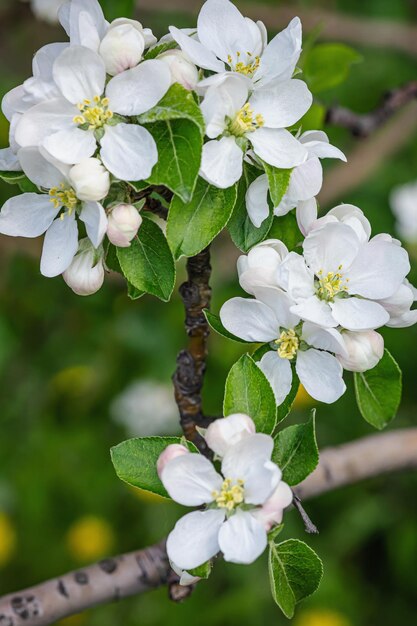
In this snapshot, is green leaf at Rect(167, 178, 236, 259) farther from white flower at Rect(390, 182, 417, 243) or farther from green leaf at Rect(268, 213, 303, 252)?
white flower at Rect(390, 182, 417, 243)

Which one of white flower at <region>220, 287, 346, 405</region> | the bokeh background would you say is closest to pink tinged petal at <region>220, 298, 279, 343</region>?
white flower at <region>220, 287, 346, 405</region>

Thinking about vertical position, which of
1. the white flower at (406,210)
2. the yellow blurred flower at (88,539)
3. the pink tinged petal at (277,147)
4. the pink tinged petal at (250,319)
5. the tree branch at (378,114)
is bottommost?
the yellow blurred flower at (88,539)

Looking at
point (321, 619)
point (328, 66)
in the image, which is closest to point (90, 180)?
point (328, 66)

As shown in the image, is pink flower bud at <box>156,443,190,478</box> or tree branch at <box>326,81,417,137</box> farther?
tree branch at <box>326,81,417,137</box>

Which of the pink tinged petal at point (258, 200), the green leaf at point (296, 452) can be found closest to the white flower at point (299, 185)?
the pink tinged petal at point (258, 200)

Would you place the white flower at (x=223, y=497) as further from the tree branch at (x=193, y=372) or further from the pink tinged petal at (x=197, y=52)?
the pink tinged petal at (x=197, y=52)

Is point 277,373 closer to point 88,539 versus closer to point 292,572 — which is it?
point 292,572

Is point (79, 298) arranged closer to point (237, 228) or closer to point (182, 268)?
point (182, 268)
